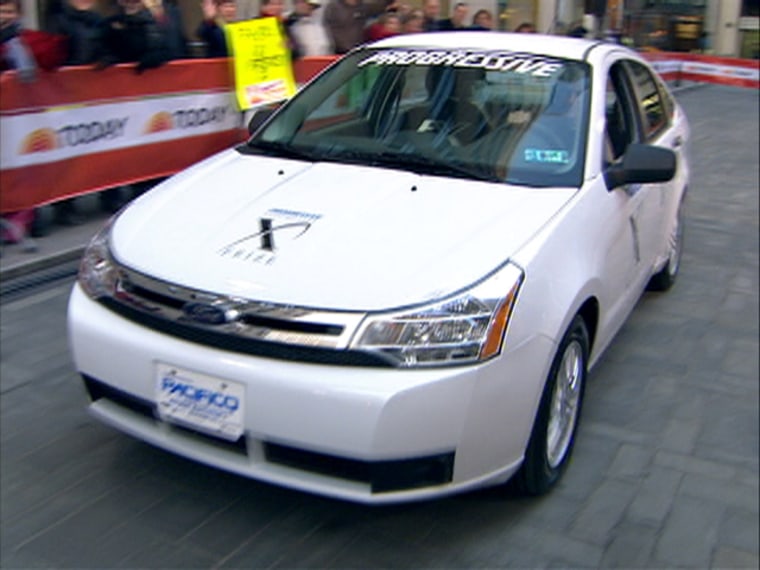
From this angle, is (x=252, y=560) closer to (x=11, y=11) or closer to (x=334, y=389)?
(x=334, y=389)

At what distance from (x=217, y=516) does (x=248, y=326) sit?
80 centimetres

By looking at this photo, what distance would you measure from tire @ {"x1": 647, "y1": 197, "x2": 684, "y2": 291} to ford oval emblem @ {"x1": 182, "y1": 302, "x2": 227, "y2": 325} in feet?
11.4

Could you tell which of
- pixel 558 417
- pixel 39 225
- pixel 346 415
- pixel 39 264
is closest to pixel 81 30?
pixel 39 225

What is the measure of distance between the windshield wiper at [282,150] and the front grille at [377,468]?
1544mm

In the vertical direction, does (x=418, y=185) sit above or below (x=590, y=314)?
above

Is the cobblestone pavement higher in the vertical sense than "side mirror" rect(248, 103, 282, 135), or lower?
lower

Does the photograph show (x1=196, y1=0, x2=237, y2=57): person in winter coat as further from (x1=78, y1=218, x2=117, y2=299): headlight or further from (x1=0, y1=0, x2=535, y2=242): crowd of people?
(x1=78, y1=218, x2=117, y2=299): headlight

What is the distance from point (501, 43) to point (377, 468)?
2.46 m

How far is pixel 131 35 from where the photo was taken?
715 cm

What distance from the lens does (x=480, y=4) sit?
64.8ft

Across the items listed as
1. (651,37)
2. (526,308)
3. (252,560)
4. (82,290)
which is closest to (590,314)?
(526,308)

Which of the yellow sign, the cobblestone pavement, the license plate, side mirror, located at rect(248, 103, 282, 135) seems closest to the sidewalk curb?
the cobblestone pavement

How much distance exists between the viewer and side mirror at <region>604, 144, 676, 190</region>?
12.6 ft

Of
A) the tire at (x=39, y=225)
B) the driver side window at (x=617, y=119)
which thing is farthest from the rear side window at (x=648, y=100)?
the tire at (x=39, y=225)
